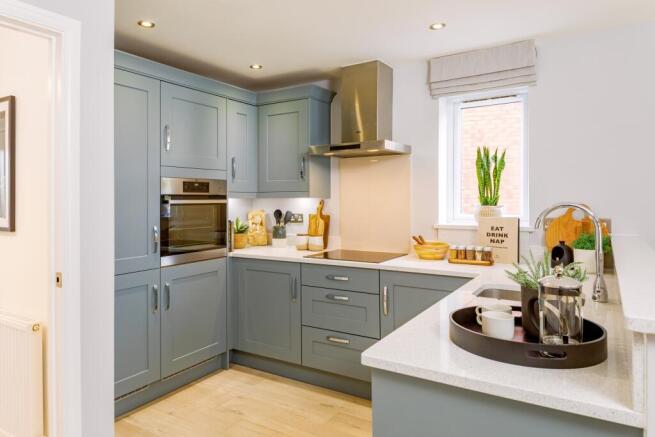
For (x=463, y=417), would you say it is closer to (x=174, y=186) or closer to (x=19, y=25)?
(x=19, y=25)

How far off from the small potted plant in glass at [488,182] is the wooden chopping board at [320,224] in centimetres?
120

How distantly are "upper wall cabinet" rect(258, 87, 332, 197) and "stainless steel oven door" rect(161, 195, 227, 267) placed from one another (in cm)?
50

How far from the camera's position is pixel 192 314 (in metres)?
3.07

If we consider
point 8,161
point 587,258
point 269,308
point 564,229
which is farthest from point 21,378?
point 564,229

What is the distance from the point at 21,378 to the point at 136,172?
48.9 inches

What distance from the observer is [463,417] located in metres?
1.05

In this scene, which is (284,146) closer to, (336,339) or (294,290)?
(294,290)

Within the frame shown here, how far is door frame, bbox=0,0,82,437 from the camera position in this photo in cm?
184

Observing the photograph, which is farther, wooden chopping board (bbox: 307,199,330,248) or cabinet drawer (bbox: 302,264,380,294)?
wooden chopping board (bbox: 307,199,330,248)

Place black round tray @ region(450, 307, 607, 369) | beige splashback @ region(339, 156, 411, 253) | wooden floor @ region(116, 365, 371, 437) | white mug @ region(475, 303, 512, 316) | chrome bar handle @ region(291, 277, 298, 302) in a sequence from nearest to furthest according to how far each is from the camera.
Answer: black round tray @ region(450, 307, 607, 369), white mug @ region(475, 303, 512, 316), wooden floor @ region(116, 365, 371, 437), chrome bar handle @ region(291, 277, 298, 302), beige splashback @ region(339, 156, 411, 253)

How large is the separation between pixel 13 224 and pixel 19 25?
1.05 metres

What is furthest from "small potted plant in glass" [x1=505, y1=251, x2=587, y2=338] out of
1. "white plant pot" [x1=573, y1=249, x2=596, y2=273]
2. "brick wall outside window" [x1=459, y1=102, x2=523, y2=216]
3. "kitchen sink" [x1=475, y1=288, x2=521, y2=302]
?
"brick wall outside window" [x1=459, y1=102, x2=523, y2=216]

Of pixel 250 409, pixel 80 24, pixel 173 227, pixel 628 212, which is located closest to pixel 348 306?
pixel 250 409

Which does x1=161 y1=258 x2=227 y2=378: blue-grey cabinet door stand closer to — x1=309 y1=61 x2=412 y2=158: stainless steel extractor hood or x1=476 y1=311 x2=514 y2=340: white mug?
x1=309 y1=61 x2=412 y2=158: stainless steel extractor hood
